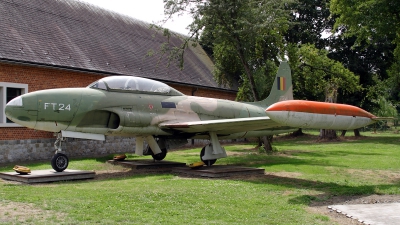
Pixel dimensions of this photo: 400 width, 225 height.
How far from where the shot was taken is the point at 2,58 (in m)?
17.5

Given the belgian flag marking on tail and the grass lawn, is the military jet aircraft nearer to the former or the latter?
the grass lawn

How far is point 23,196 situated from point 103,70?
1432 centimetres

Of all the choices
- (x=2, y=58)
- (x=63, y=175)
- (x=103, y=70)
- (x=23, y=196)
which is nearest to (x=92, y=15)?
(x=103, y=70)

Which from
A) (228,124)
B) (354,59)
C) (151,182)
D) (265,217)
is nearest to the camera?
(265,217)

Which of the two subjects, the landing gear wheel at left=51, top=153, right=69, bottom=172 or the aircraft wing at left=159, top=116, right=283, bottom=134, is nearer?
the landing gear wheel at left=51, top=153, right=69, bottom=172

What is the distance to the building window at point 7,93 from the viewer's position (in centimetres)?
1766

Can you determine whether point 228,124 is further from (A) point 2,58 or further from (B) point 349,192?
(A) point 2,58

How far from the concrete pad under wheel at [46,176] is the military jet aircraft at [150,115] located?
40cm

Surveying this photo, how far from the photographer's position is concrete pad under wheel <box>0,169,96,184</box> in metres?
11.0

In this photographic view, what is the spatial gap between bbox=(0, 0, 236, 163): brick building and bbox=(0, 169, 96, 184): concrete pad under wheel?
668 cm

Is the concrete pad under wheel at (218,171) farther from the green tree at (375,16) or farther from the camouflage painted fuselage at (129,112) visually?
the green tree at (375,16)

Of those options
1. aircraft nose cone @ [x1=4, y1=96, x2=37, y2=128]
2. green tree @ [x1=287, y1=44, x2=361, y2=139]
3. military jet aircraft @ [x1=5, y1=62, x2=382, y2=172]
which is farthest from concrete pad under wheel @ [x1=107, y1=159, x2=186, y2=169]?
green tree @ [x1=287, y1=44, x2=361, y2=139]

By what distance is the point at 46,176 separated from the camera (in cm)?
1113

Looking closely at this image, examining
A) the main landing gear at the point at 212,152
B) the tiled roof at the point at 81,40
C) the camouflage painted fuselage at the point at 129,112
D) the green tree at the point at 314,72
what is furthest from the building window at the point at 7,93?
the green tree at the point at 314,72
